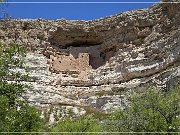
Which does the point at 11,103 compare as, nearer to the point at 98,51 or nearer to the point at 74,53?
the point at 74,53

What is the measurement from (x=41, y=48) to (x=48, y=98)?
11.2m

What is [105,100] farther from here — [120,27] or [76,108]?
[120,27]

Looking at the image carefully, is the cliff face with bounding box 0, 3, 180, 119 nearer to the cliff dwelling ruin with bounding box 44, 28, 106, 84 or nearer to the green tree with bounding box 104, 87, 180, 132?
the cliff dwelling ruin with bounding box 44, 28, 106, 84

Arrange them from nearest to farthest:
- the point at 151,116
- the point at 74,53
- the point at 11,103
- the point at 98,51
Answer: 1. the point at 11,103
2. the point at 151,116
3. the point at 74,53
4. the point at 98,51

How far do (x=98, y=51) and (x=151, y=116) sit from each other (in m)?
31.2

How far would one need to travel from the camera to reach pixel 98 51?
50.0 meters

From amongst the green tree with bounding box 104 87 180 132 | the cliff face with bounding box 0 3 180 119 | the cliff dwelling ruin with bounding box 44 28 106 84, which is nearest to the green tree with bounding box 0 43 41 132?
the green tree with bounding box 104 87 180 132

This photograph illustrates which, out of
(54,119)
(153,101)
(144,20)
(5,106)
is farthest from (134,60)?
(5,106)

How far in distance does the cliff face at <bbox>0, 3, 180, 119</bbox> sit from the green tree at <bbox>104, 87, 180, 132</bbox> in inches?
549

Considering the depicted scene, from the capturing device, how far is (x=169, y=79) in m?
33.1

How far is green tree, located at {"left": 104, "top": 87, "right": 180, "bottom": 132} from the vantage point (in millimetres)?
18606

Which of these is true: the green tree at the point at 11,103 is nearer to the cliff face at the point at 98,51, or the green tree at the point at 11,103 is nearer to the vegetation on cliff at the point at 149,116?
the vegetation on cliff at the point at 149,116

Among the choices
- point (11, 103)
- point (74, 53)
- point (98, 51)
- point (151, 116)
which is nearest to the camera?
point (11, 103)

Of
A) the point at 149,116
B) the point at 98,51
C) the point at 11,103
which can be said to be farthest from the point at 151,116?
the point at 98,51
